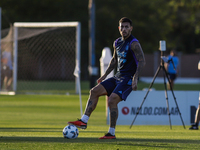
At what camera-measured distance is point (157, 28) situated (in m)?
47.7

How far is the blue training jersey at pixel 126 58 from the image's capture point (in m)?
8.09

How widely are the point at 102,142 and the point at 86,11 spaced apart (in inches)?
1448

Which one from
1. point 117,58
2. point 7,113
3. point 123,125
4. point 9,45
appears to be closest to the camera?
point 117,58

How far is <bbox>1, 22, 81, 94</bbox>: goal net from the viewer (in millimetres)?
23859

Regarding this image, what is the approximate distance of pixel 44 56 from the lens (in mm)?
32312

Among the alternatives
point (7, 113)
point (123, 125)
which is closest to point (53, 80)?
point (7, 113)

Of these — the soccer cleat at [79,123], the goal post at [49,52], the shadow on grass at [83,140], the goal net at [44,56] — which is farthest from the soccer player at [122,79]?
the goal net at [44,56]

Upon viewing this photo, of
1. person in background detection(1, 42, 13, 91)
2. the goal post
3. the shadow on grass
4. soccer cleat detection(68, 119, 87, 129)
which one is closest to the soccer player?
soccer cleat detection(68, 119, 87, 129)

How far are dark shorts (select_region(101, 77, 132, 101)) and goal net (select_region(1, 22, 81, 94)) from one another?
1546cm

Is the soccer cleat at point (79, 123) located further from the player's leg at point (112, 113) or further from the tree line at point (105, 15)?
the tree line at point (105, 15)

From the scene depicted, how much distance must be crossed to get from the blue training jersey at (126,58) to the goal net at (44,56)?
A: 50.7 feet

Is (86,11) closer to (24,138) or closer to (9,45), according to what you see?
(9,45)

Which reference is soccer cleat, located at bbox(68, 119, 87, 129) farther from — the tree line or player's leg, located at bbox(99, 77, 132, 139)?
the tree line

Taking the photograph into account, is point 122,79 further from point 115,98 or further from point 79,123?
point 79,123
